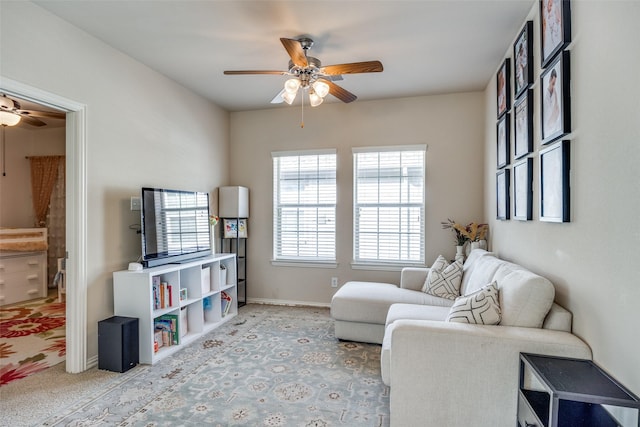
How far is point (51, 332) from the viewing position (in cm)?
369

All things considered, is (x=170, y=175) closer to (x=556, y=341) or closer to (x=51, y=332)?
(x=51, y=332)

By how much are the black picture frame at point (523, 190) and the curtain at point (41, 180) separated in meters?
6.57

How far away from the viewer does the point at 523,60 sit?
2551 mm

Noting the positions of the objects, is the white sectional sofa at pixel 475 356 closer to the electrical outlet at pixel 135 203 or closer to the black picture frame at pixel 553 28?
the black picture frame at pixel 553 28

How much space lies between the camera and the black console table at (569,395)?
4.26 feet

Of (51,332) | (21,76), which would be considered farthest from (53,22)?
(51,332)

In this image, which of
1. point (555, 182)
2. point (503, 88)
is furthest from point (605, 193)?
point (503, 88)

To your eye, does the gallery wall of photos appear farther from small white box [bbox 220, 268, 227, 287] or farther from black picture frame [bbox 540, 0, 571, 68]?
small white box [bbox 220, 268, 227, 287]

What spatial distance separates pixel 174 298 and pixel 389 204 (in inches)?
109

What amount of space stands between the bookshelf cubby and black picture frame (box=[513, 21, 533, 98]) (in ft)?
10.7

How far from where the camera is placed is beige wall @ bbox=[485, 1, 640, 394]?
137cm

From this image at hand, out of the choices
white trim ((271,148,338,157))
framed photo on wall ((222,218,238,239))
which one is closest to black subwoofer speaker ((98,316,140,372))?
framed photo on wall ((222,218,238,239))

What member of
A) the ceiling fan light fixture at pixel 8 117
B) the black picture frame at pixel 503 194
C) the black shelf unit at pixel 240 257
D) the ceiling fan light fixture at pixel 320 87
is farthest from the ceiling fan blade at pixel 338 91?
the ceiling fan light fixture at pixel 8 117

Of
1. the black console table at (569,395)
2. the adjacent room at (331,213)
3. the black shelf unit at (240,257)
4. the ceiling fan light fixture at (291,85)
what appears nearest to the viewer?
the black console table at (569,395)
